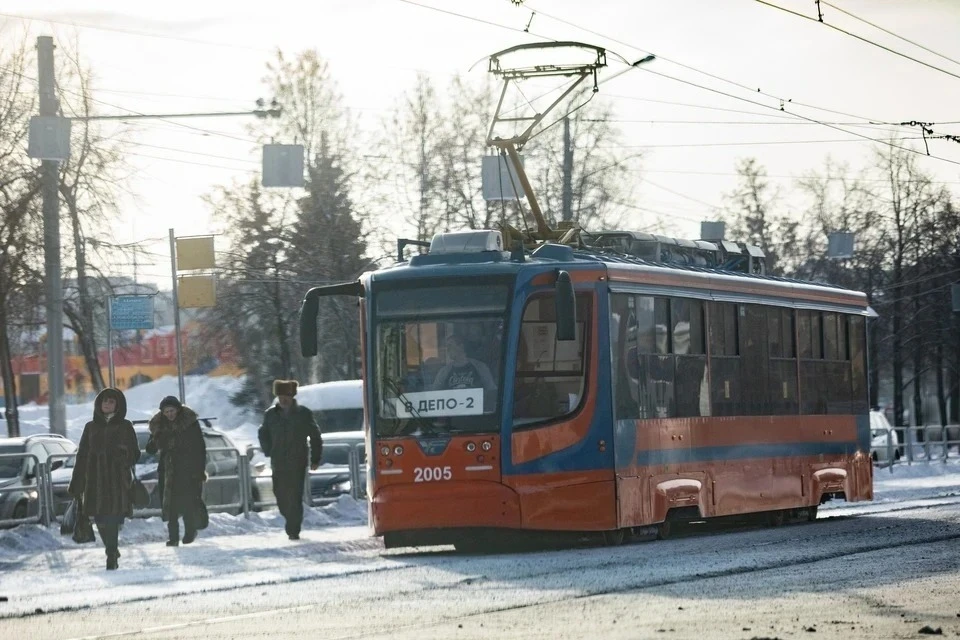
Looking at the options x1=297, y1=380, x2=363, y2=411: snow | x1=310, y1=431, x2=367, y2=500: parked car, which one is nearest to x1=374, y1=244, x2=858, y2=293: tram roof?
x1=310, y1=431, x2=367, y2=500: parked car

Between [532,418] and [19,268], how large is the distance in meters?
18.1

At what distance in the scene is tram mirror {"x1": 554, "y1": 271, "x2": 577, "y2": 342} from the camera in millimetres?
16453

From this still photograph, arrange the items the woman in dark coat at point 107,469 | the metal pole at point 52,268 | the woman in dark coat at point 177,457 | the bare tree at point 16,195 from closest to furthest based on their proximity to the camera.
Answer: the woman in dark coat at point 107,469 → the woman in dark coat at point 177,457 → the metal pole at point 52,268 → the bare tree at point 16,195

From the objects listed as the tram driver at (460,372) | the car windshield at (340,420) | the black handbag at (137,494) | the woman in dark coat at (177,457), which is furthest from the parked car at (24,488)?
the car windshield at (340,420)

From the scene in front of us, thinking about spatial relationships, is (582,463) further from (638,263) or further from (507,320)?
(638,263)

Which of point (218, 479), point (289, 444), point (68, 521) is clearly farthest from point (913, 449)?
point (68, 521)

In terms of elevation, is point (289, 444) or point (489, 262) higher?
point (489, 262)

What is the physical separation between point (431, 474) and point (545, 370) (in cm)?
141

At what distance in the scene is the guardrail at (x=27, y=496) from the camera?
21.3 m

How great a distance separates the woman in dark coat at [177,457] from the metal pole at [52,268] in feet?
19.4

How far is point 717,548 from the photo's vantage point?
55.9 ft

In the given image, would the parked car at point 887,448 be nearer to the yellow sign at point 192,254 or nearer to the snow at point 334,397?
the snow at point 334,397

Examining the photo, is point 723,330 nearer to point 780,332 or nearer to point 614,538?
point 780,332

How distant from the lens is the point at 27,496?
21578 millimetres
